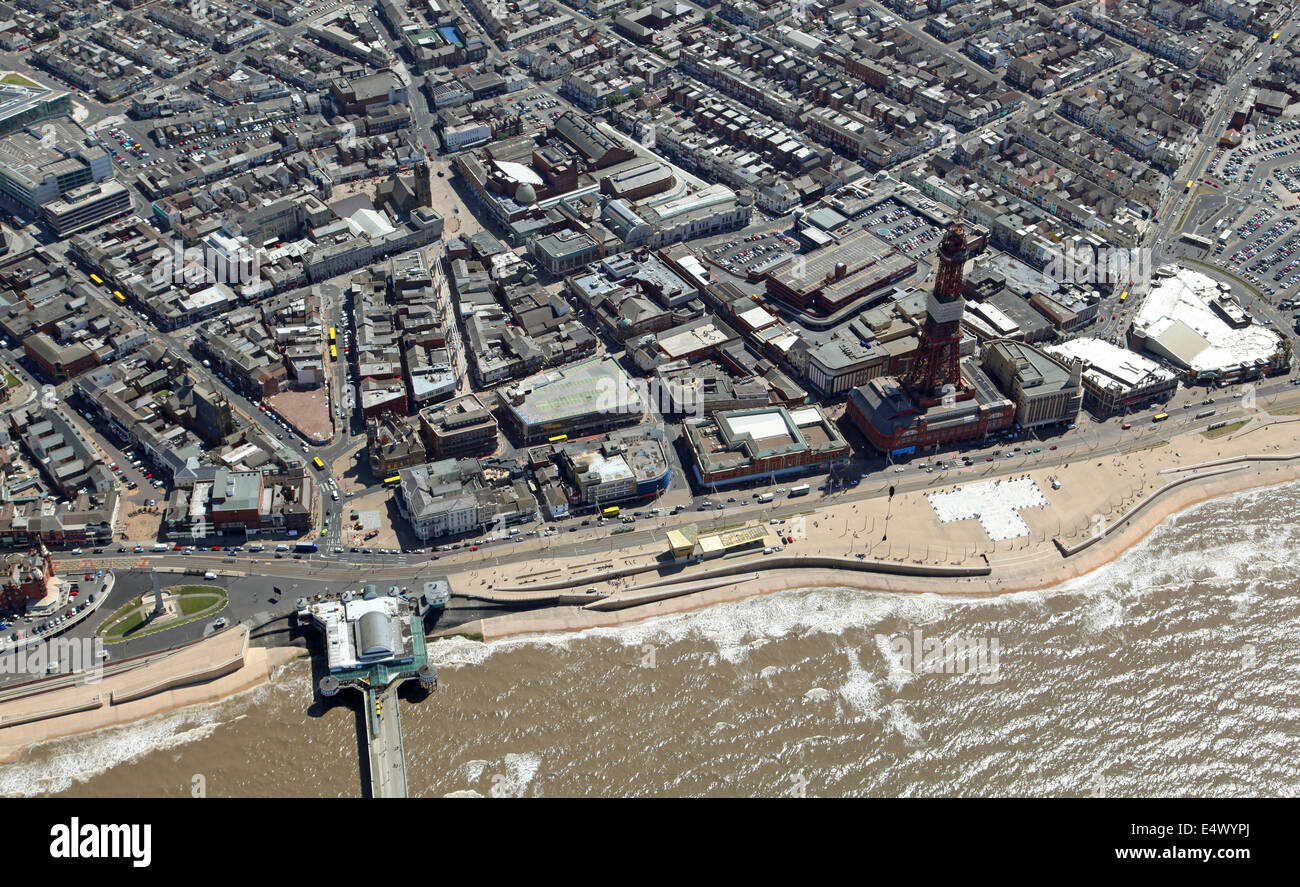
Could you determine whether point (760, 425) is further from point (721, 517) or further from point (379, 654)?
point (379, 654)

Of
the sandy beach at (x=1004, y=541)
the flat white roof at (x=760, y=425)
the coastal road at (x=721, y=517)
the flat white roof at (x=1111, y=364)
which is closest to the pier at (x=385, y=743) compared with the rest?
the sandy beach at (x=1004, y=541)

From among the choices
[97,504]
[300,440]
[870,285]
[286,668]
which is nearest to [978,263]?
[870,285]

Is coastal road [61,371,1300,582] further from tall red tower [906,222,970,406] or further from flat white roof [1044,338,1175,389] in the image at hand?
tall red tower [906,222,970,406]

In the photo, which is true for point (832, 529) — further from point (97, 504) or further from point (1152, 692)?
point (97, 504)

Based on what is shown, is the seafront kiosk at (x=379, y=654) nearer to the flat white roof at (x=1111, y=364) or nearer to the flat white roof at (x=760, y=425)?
the flat white roof at (x=760, y=425)

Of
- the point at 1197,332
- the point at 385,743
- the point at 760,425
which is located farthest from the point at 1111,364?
the point at 385,743

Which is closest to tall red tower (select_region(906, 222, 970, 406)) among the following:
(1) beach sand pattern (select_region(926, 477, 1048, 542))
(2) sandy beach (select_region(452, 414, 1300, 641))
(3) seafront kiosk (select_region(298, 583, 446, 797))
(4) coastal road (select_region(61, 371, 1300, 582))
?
(4) coastal road (select_region(61, 371, 1300, 582))
